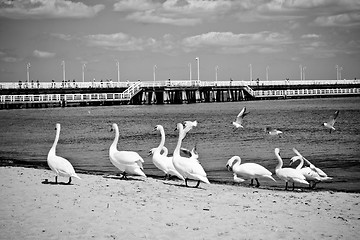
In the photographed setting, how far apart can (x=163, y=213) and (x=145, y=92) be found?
91.7m

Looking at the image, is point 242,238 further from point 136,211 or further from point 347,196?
point 347,196

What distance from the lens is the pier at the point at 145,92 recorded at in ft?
277

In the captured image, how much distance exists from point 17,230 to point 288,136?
3038 cm

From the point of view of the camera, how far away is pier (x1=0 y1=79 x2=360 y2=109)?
84.4 meters

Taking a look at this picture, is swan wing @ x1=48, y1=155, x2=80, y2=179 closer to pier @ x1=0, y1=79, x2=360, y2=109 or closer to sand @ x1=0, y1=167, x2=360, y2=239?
sand @ x1=0, y1=167, x2=360, y2=239

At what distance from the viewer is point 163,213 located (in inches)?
391

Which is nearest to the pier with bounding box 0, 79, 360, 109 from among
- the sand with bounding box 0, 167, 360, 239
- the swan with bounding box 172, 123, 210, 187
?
the swan with bounding box 172, 123, 210, 187

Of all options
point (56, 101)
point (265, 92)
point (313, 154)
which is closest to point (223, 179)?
point (313, 154)

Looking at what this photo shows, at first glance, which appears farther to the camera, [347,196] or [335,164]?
[335,164]

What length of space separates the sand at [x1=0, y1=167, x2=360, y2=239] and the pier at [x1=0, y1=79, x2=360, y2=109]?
68.5 metres

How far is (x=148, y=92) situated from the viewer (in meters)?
102

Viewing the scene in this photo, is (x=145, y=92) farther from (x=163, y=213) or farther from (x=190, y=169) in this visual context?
(x=163, y=213)

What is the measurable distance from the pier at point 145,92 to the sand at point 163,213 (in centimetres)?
6847

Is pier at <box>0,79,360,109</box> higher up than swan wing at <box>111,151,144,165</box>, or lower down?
higher up
